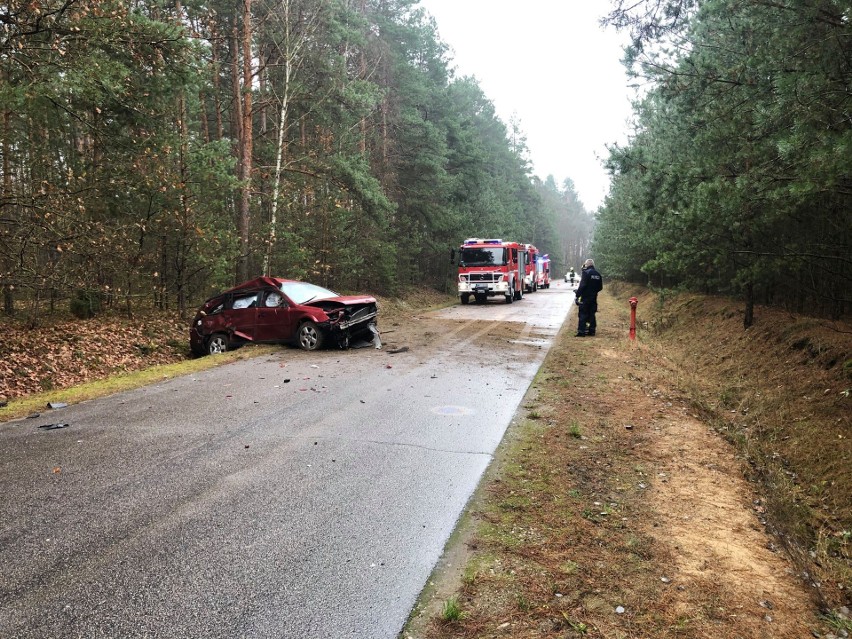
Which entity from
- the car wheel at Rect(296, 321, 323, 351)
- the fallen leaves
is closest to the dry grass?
the car wheel at Rect(296, 321, 323, 351)

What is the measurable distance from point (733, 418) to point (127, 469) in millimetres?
8032

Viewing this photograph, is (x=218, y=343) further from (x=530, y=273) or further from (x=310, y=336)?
(x=530, y=273)

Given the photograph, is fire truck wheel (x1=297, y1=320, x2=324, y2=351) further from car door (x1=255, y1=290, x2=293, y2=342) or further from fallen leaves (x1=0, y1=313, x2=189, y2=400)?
fallen leaves (x1=0, y1=313, x2=189, y2=400)

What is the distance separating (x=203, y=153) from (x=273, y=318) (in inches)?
186

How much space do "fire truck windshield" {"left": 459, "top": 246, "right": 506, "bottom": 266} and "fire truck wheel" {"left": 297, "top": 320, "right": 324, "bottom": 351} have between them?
17.4 metres

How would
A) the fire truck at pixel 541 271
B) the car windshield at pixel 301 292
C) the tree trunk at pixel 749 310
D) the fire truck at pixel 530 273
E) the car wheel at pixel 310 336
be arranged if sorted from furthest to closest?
the fire truck at pixel 541 271, the fire truck at pixel 530 273, the car windshield at pixel 301 292, the car wheel at pixel 310 336, the tree trunk at pixel 749 310

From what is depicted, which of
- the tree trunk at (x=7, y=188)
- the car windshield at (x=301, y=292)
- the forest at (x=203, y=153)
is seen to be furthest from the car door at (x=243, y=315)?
the tree trunk at (x=7, y=188)

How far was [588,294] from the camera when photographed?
1509 centimetres

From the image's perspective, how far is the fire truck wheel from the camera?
41.8ft

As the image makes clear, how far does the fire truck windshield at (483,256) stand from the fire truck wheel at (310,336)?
17.4 m

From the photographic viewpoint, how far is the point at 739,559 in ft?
12.3

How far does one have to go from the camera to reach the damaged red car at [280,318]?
12.8 metres

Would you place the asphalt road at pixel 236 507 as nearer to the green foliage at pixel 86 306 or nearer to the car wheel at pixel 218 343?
the car wheel at pixel 218 343

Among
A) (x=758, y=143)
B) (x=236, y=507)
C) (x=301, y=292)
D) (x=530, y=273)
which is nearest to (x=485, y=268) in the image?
(x=530, y=273)
